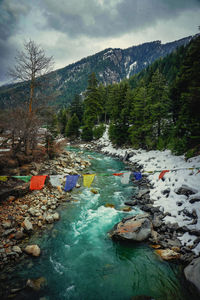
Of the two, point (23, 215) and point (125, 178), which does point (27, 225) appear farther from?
point (125, 178)

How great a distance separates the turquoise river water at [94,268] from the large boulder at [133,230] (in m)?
0.29

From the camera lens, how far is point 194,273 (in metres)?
3.95

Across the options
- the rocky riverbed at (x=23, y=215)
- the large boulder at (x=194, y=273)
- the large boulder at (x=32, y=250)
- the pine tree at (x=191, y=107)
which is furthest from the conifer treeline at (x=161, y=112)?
the large boulder at (x=32, y=250)

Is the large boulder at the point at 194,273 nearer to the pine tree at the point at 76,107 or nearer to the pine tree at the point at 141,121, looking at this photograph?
the pine tree at the point at 141,121

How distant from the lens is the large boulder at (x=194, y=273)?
381 centimetres

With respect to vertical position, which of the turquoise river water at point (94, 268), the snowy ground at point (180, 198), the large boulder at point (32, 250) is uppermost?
the snowy ground at point (180, 198)

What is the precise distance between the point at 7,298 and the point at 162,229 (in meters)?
5.96

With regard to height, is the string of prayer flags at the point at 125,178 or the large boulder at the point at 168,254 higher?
the string of prayer flags at the point at 125,178

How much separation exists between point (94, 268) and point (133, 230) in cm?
212

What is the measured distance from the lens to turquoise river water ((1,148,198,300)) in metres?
4.04

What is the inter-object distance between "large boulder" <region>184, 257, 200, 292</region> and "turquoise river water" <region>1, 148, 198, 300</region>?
0.32 meters

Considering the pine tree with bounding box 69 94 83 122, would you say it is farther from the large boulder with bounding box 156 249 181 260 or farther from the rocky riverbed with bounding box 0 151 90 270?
the large boulder with bounding box 156 249 181 260

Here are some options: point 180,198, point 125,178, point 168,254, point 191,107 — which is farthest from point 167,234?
point 191,107

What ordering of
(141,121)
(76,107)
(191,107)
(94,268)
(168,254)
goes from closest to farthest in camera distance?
(94,268) < (168,254) < (191,107) < (141,121) < (76,107)
